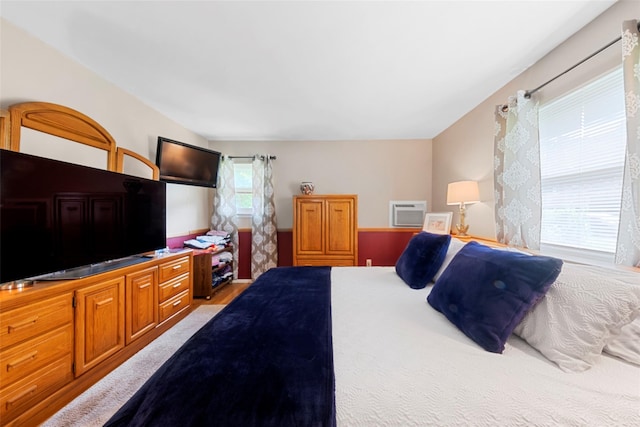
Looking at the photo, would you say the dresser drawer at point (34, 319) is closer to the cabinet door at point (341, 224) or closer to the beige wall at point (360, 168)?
the cabinet door at point (341, 224)

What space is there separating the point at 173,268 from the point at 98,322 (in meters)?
0.77

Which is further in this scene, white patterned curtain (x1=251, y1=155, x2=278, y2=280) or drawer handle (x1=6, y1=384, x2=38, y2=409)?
white patterned curtain (x1=251, y1=155, x2=278, y2=280)

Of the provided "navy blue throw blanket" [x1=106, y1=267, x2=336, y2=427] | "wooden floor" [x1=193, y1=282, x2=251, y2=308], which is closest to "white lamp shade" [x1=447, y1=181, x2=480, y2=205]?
"navy blue throw blanket" [x1=106, y1=267, x2=336, y2=427]

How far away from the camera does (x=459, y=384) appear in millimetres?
731

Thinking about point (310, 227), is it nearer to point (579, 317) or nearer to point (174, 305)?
point (174, 305)

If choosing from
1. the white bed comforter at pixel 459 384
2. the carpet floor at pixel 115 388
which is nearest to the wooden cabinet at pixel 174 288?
the carpet floor at pixel 115 388

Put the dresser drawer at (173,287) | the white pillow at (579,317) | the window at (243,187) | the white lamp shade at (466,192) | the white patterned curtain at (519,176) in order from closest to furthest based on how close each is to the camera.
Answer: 1. the white pillow at (579,317)
2. the white patterned curtain at (519,176)
3. the dresser drawer at (173,287)
4. the white lamp shade at (466,192)
5. the window at (243,187)

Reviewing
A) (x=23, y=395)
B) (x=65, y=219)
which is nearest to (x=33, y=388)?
(x=23, y=395)

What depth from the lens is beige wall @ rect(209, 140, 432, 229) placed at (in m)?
3.77

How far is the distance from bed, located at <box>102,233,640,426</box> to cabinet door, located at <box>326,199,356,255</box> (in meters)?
2.06

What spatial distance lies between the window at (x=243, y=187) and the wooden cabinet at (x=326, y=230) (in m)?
0.99

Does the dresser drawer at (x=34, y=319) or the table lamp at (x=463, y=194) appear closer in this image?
the dresser drawer at (x=34, y=319)

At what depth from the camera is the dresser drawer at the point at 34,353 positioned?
1.12m

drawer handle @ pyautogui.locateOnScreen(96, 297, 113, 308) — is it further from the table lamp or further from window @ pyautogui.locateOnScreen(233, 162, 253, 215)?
the table lamp
